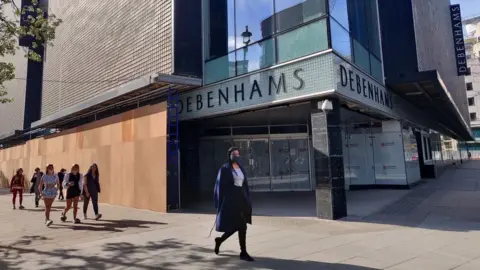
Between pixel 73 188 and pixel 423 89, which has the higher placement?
pixel 423 89

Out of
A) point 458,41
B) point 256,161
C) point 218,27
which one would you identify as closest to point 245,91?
point 218,27

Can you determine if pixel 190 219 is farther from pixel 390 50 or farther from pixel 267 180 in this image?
pixel 390 50

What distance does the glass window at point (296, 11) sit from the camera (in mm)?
9075

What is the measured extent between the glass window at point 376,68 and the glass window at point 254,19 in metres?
4.14

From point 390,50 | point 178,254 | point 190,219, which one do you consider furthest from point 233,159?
point 390,50

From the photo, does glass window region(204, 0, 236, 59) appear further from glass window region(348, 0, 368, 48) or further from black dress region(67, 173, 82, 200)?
black dress region(67, 173, 82, 200)

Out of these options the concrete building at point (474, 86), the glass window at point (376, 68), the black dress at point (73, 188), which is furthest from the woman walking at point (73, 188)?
the concrete building at point (474, 86)

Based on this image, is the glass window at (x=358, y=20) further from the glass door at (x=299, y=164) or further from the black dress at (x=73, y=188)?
the black dress at (x=73, y=188)

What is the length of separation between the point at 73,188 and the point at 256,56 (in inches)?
251

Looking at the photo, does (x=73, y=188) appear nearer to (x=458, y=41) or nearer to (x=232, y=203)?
(x=232, y=203)

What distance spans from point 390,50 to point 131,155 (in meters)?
10.5

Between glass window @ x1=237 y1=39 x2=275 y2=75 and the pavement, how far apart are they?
4453mm

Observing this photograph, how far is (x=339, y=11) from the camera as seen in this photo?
9.53 metres

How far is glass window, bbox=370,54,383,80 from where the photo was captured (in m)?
12.0
